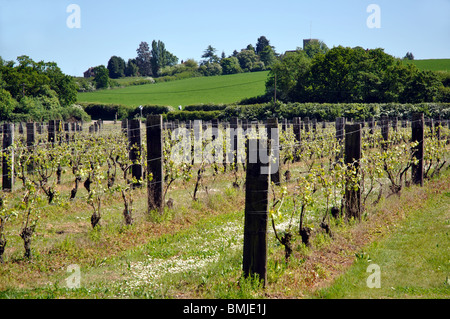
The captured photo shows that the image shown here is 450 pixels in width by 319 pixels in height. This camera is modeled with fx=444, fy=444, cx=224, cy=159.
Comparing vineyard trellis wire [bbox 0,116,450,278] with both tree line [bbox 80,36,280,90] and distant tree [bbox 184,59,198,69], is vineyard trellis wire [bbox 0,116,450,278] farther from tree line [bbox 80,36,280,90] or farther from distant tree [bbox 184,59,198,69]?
distant tree [bbox 184,59,198,69]

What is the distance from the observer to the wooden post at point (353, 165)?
26.1ft

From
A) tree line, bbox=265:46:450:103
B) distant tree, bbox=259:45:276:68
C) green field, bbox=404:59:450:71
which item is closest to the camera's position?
tree line, bbox=265:46:450:103

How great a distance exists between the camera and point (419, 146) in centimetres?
1160

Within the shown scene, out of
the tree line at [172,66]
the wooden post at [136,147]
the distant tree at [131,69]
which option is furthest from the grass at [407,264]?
the distant tree at [131,69]

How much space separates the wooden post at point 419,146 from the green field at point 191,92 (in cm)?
5966

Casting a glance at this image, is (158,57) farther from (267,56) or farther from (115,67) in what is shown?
(267,56)

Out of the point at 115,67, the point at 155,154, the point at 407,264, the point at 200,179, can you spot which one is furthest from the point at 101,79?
the point at 407,264

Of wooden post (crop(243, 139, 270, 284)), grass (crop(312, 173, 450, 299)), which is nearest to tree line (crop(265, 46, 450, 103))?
grass (crop(312, 173, 450, 299))

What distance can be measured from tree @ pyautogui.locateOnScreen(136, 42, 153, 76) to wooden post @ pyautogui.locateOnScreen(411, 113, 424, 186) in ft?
431

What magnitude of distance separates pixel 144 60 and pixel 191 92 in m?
67.4

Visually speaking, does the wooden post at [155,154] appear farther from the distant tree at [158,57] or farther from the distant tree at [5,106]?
the distant tree at [158,57]

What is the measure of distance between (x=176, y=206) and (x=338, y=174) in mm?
3378

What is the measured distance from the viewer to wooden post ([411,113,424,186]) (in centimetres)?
1136
